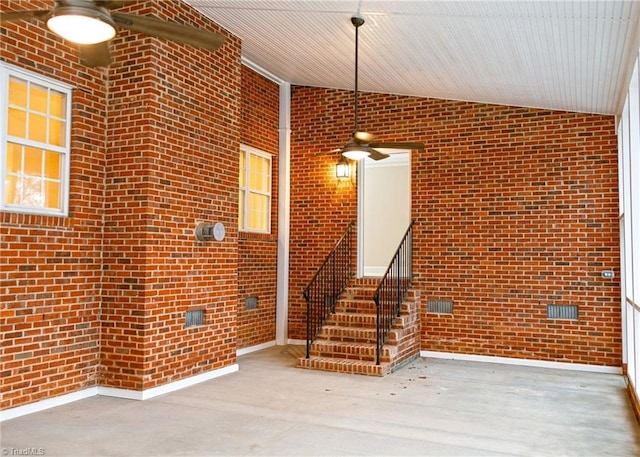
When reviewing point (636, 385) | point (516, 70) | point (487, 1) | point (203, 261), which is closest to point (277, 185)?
point (203, 261)

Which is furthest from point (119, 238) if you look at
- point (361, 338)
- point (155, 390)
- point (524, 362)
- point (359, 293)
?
point (524, 362)

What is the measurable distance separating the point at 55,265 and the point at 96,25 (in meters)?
2.60

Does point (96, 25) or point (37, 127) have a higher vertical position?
point (96, 25)

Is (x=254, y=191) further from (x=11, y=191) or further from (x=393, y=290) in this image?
(x=11, y=191)

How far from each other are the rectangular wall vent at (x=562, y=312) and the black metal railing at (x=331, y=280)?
2.80 m

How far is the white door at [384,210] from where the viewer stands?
10.0m

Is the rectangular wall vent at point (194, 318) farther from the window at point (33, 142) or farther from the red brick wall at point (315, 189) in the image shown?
A: the red brick wall at point (315, 189)

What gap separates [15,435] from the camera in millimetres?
4043

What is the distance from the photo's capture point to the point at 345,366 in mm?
6387

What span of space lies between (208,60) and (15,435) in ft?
13.4

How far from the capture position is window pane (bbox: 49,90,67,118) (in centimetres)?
497

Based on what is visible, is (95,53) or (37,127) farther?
(37,127)

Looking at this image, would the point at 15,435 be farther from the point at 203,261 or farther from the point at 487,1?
the point at 487,1

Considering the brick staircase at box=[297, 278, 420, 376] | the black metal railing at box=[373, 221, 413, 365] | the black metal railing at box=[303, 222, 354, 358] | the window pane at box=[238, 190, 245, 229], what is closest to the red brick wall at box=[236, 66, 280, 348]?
the window pane at box=[238, 190, 245, 229]
